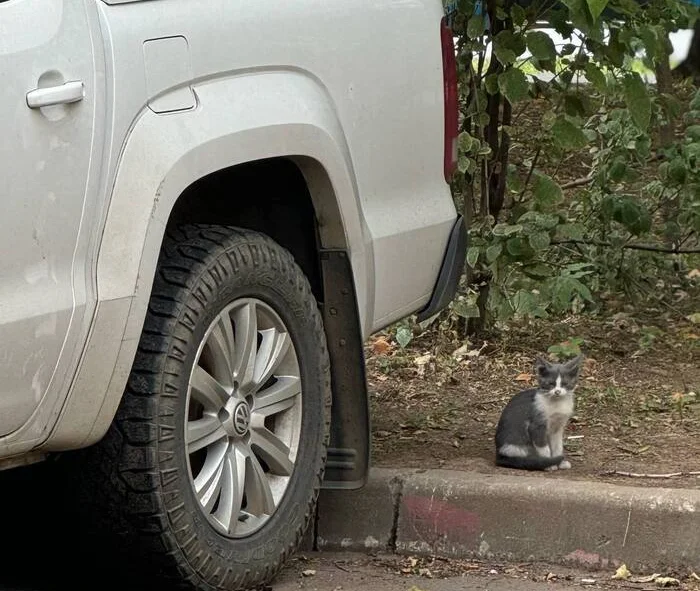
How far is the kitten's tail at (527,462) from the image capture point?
462 centimetres

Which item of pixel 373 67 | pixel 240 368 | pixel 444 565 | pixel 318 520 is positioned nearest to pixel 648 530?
pixel 444 565

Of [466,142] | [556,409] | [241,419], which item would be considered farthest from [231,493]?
[466,142]

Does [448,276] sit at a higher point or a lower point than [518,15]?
lower

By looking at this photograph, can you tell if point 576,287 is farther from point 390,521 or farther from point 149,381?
point 149,381

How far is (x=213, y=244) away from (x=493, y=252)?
249 cm

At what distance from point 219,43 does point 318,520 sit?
1638 millimetres

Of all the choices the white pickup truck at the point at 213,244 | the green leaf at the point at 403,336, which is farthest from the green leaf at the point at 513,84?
the white pickup truck at the point at 213,244

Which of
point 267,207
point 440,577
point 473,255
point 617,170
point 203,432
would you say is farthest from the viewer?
point 617,170

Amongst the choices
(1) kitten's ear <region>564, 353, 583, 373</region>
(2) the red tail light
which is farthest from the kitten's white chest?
(2) the red tail light

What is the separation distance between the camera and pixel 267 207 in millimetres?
4207

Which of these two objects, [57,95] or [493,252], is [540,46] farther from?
[57,95]

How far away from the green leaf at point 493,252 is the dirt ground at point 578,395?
1.69 ft

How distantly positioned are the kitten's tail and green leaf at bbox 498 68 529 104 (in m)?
1.76

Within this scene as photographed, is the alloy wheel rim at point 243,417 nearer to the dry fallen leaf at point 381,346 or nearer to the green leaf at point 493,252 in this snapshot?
the green leaf at point 493,252
